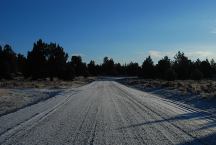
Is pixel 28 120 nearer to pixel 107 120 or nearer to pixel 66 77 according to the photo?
pixel 107 120

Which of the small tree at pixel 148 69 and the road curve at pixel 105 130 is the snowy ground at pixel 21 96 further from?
the small tree at pixel 148 69

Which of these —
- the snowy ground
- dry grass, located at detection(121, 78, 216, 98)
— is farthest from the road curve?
dry grass, located at detection(121, 78, 216, 98)

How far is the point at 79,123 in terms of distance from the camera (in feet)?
44.1

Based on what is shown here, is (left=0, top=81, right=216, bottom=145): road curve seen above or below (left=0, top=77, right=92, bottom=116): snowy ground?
below

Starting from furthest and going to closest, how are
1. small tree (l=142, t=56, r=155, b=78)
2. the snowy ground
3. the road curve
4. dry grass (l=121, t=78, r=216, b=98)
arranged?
small tree (l=142, t=56, r=155, b=78), dry grass (l=121, t=78, r=216, b=98), the snowy ground, the road curve

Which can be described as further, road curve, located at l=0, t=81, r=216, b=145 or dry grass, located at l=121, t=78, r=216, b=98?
dry grass, located at l=121, t=78, r=216, b=98

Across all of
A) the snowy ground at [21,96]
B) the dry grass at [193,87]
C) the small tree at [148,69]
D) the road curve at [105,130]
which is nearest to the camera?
the road curve at [105,130]

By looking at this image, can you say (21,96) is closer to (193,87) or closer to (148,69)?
(193,87)

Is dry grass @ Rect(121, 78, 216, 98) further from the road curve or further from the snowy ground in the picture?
the road curve

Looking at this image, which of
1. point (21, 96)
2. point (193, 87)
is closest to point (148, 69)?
point (193, 87)

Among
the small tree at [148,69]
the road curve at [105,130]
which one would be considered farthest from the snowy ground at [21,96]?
the small tree at [148,69]

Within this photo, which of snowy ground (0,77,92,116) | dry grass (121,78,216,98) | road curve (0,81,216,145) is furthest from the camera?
dry grass (121,78,216,98)

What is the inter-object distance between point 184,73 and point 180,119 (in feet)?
304

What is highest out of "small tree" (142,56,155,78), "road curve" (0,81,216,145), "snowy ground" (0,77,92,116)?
"small tree" (142,56,155,78)
